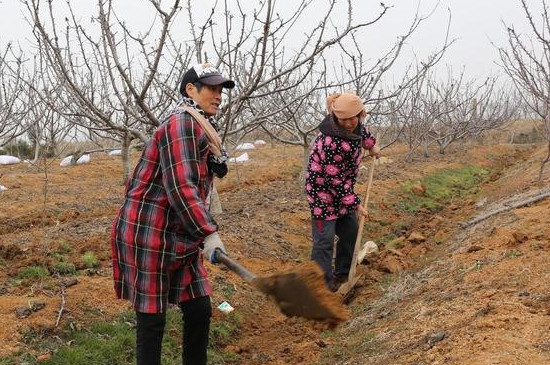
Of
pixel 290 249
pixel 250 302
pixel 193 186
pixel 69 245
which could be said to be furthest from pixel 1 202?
pixel 193 186

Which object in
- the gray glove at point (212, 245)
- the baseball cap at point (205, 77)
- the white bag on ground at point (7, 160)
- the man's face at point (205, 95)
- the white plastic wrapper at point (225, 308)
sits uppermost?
the baseball cap at point (205, 77)

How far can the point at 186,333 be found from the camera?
2539 mm

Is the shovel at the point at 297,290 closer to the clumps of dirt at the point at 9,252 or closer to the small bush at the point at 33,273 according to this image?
the small bush at the point at 33,273

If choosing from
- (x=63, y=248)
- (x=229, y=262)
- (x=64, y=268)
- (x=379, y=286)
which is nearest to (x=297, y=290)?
(x=229, y=262)

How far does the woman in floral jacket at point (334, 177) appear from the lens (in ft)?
13.3

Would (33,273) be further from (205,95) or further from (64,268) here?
(205,95)

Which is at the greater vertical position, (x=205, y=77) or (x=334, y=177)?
(x=205, y=77)

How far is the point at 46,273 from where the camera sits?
4383 mm

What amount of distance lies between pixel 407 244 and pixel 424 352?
3.47 m

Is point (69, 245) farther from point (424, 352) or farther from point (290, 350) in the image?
point (424, 352)

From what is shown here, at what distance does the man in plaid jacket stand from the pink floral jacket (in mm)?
1707

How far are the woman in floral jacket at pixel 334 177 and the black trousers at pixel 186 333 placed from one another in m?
1.77

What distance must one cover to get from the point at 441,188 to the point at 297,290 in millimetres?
9253

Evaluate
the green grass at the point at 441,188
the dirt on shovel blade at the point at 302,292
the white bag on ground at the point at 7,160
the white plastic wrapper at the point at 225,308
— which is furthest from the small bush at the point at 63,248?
the white bag on ground at the point at 7,160
